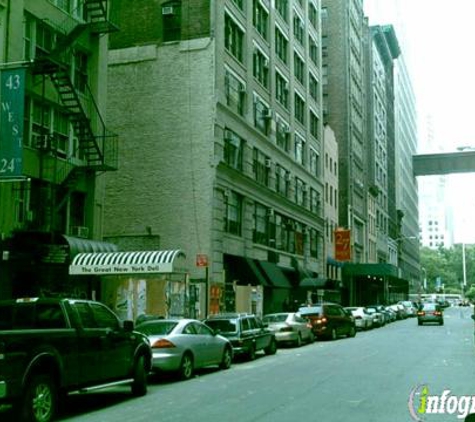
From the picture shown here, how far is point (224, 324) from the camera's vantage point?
2112 cm

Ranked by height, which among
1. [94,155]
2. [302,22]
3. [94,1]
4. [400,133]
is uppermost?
[400,133]

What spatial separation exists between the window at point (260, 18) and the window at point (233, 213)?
11.3m

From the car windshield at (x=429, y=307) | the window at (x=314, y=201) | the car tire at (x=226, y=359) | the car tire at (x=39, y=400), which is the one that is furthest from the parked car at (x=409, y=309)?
the car tire at (x=39, y=400)

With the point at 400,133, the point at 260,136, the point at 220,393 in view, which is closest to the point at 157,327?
the point at 220,393

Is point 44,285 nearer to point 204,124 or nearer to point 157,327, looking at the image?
point 157,327

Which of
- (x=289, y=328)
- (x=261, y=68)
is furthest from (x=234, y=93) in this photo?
(x=289, y=328)

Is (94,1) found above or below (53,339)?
above

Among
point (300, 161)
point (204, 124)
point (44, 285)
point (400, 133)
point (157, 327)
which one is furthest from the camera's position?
point (400, 133)

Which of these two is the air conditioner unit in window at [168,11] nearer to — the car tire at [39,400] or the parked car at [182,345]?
the parked car at [182,345]

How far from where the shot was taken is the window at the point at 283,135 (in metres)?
46.3

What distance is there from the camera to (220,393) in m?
13.7

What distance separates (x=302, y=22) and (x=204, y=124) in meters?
22.5

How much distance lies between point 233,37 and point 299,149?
1484 cm

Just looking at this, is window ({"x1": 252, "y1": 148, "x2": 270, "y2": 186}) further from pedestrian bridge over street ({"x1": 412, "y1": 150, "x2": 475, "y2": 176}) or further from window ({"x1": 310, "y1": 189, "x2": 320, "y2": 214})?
pedestrian bridge over street ({"x1": 412, "y1": 150, "x2": 475, "y2": 176})
